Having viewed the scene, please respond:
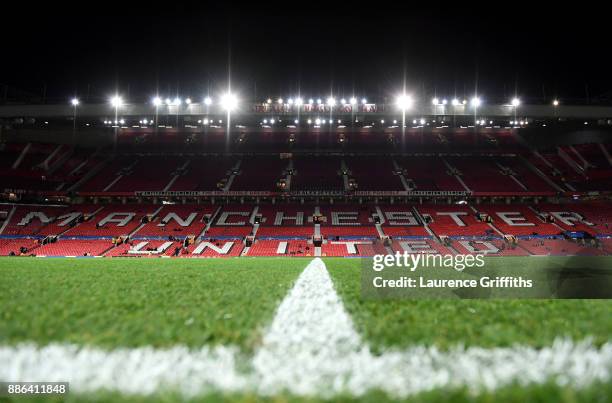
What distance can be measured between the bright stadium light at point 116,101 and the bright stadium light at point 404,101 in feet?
103

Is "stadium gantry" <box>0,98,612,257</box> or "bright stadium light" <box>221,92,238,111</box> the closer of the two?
"stadium gantry" <box>0,98,612,257</box>

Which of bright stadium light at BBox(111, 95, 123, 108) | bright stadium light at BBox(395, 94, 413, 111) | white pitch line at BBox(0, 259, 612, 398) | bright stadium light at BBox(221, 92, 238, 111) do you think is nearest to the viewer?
white pitch line at BBox(0, 259, 612, 398)

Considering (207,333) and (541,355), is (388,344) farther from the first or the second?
(207,333)

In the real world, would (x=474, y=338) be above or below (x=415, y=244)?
above

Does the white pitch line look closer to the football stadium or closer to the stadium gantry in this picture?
the football stadium

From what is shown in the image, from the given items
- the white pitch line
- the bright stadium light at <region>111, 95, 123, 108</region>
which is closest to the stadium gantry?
the bright stadium light at <region>111, 95, 123, 108</region>

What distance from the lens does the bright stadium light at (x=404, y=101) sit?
3553 centimetres

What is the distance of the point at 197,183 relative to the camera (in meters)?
42.4

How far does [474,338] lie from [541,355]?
503 mm

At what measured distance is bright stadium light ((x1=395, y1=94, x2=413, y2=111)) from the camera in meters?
35.5

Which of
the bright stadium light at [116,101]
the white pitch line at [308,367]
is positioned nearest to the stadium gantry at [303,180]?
the bright stadium light at [116,101]

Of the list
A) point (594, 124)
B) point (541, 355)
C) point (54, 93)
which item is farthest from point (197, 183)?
point (594, 124)

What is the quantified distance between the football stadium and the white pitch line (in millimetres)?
18

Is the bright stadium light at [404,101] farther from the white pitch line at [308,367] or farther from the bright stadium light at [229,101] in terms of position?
the white pitch line at [308,367]
